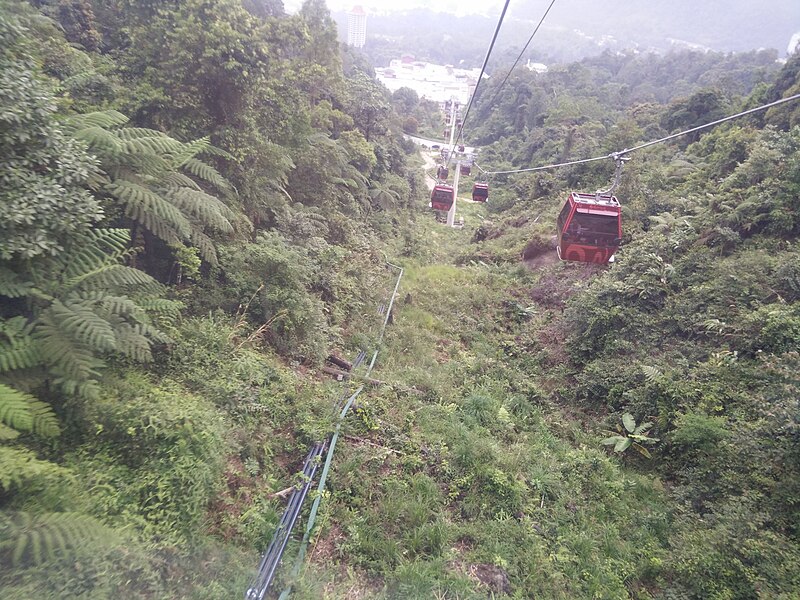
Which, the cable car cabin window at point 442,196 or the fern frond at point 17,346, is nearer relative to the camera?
the fern frond at point 17,346

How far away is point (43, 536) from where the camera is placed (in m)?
2.56

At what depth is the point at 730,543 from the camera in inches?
172

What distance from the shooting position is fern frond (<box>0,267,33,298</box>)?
131 inches

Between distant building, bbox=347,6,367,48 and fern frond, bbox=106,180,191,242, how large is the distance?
136m

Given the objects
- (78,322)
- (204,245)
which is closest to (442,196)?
(204,245)

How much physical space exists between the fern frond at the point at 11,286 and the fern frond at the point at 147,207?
1.56m

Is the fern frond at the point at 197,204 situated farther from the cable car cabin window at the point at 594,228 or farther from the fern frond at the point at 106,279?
the cable car cabin window at the point at 594,228

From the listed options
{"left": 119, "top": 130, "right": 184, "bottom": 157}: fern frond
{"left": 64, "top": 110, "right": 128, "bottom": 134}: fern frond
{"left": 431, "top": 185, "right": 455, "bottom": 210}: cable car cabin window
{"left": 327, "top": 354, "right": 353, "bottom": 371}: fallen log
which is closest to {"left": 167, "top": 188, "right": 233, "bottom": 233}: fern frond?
{"left": 119, "top": 130, "right": 184, "bottom": 157}: fern frond

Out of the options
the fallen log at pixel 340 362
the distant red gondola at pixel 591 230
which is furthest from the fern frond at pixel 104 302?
the distant red gondola at pixel 591 230

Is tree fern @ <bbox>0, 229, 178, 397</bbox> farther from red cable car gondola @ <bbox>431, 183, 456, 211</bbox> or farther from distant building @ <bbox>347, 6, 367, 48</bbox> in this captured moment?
distant building @ <bbox>347, 6, 367, 48</bbox>

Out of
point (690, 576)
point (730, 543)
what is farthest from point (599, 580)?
point (730, 543)

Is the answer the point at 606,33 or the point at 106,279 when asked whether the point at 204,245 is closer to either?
the point at 106,279

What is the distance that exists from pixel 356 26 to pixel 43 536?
146 metres

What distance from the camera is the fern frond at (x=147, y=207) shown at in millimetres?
4816
